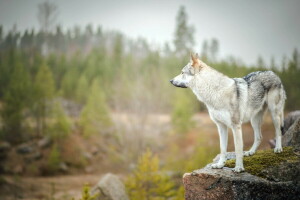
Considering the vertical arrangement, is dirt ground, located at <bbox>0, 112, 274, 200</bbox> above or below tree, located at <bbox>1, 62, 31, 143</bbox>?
below

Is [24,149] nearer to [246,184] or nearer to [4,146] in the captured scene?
[4,146]

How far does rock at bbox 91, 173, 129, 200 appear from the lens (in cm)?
970

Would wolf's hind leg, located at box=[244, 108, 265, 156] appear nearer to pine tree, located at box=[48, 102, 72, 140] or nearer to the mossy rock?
the mossy rock

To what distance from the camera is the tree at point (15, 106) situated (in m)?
22.7

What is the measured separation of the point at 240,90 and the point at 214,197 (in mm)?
2317

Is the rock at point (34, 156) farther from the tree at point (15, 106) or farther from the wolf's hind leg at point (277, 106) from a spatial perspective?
the wolf's hind leg at point (277, 106)

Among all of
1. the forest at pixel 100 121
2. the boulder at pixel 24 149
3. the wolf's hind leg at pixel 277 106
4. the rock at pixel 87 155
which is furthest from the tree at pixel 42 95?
the wolf's hind leg at pixel 277 106

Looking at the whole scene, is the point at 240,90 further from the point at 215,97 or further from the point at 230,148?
the point at 230,148

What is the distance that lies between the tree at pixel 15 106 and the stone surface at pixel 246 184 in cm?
2205

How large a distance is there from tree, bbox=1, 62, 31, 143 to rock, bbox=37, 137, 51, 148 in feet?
6.07

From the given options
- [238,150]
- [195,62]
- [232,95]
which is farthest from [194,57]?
[238,150]

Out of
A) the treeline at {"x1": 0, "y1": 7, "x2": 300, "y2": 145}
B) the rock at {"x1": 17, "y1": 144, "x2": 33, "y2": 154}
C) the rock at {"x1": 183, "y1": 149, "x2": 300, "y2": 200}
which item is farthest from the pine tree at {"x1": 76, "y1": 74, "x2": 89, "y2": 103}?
the rock at {"x1": 183, "y1": 149, "x2": 300, "y2": 200}

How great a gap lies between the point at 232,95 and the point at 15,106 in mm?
22714

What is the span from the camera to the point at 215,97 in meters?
5.34
